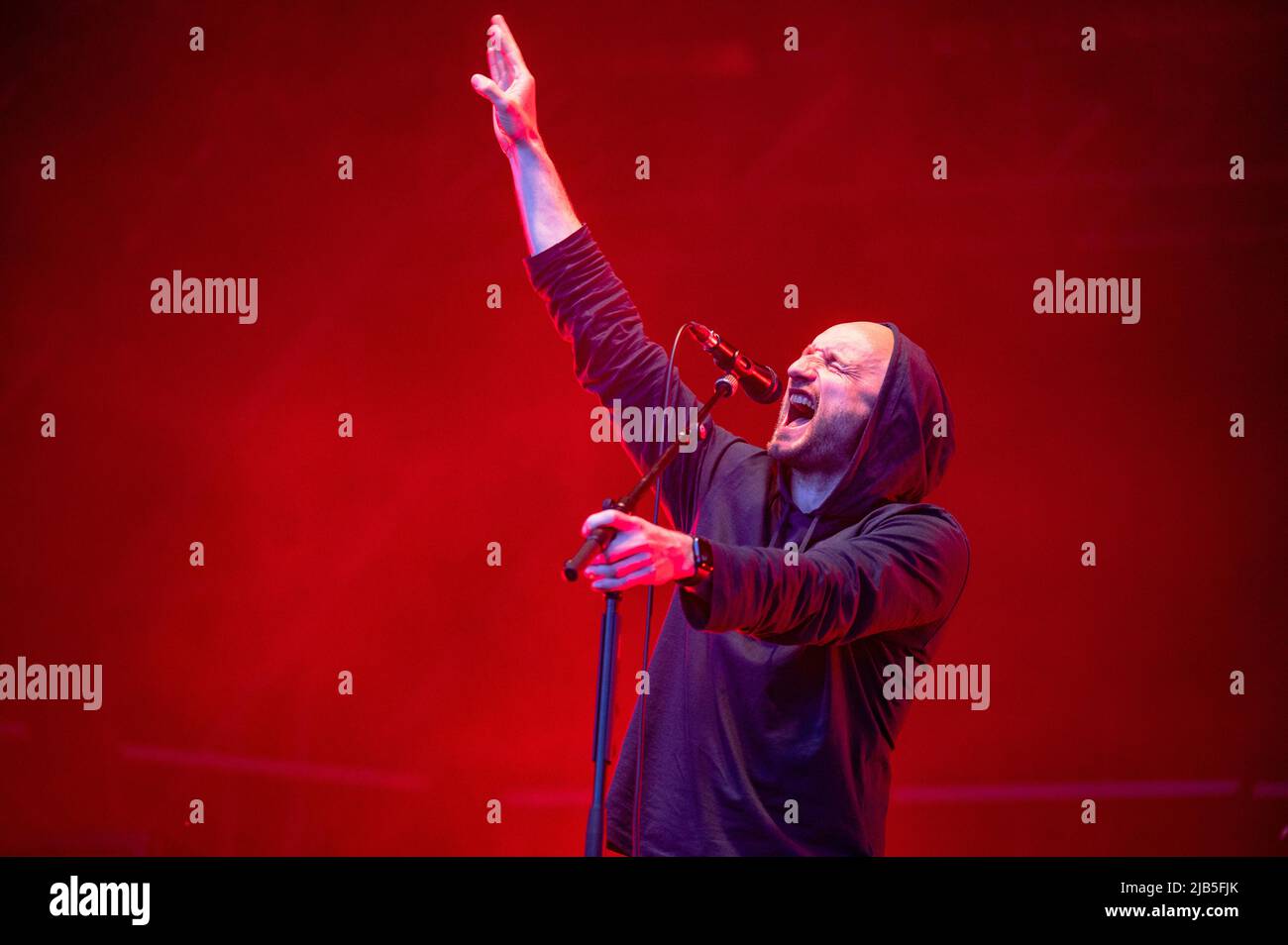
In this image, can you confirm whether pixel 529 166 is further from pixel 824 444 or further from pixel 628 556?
pixel 628 556

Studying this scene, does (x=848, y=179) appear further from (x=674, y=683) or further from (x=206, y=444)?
(x=206, y=444)

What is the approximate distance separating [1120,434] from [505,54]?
1.99m

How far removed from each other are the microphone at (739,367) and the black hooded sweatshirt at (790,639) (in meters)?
0.23

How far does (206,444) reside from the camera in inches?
131

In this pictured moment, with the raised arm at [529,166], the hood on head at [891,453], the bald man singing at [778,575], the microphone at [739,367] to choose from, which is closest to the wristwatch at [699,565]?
the bald man singing at [778,575]

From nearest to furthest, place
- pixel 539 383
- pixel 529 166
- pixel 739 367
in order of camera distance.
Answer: pixel 739 367 < pixel 529 166 < pixel 539 383

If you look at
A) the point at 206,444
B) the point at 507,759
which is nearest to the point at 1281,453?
the point at 507,759

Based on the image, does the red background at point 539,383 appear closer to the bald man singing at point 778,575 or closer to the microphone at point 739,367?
the bald man singing at point 778,575

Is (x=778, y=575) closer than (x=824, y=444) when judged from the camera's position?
Yes

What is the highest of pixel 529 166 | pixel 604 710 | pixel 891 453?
pixel 529 166

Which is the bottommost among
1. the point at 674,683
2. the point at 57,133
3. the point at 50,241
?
the point at 674,683

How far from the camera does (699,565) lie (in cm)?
159

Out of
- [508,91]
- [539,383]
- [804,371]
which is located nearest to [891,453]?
[804,371]

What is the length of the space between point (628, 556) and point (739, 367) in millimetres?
581
